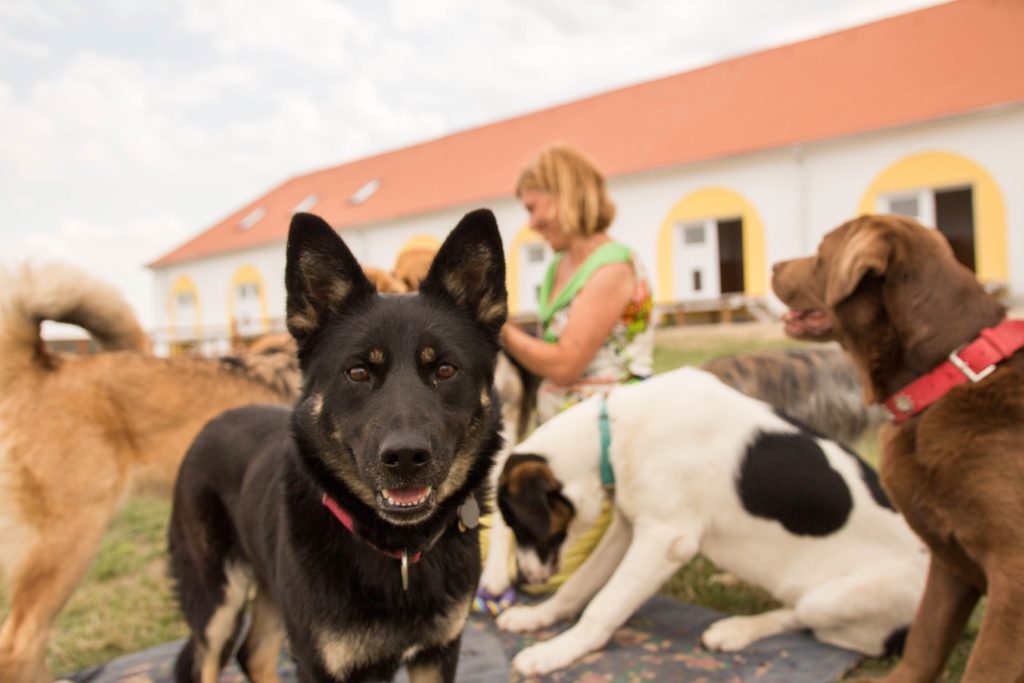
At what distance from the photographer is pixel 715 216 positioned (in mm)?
18047

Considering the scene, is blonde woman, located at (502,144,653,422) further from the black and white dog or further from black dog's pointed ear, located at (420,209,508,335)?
black dog's pointed ear, located at (420,209,508,335)

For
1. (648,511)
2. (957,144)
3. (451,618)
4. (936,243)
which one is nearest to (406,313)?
(451,618)

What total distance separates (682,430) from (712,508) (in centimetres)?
35

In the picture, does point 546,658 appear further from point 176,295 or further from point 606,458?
point 176,295

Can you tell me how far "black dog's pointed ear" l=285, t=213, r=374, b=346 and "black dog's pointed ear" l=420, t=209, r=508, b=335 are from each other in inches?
8.5

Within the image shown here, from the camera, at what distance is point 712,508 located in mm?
3201

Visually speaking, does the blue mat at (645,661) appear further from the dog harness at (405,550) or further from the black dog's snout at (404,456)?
the black dog's snout at (404,456)

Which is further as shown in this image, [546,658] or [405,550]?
[546,658]

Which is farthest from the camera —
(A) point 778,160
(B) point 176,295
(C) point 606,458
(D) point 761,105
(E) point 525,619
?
(B) point 176,295

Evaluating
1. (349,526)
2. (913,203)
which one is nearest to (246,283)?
(913,203)

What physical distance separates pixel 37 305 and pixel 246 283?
88.9 ft

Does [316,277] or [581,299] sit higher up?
[316,277]

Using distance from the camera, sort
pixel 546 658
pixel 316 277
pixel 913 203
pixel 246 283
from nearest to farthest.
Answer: pixel 316 277 < pixel 546 658 < pixel 913 203 < pixel 246 283

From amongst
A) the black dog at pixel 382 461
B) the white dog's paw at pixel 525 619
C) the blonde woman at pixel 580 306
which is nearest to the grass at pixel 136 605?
the blonde woman at pixel 580 306
